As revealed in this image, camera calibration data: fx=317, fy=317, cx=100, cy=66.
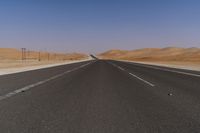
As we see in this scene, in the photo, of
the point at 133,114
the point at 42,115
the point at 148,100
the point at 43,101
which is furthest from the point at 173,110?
the point at 43,101

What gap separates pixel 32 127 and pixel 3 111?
2.11 metres

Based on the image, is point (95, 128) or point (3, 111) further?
point (3, 111)

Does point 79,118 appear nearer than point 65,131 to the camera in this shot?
No

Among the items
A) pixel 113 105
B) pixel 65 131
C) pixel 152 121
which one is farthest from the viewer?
pixel 113 105

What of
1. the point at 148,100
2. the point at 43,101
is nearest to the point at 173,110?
the point at 148,100

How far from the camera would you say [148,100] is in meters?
9.95

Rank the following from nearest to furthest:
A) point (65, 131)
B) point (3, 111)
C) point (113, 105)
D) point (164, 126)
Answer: point (65, 131) < point (164, 126) < point (3, 111) < point (113, 105)

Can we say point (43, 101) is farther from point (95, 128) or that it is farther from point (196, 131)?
point (196, 131)

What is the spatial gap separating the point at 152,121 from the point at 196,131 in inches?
43.8

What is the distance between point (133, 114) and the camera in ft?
24.6

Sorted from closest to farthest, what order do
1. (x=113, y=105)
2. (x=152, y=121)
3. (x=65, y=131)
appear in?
1. (x=65, y=131)
2. (x=152, y=121)
3. (x=113, y=105)

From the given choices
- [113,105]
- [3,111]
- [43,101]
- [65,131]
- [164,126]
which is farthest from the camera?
[43,101]

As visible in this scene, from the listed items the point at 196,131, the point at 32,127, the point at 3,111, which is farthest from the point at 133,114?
the point at 3,111

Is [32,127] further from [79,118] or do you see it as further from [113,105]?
[113,105]
